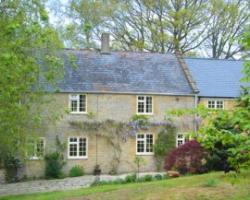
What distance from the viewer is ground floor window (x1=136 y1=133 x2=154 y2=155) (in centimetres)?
3572

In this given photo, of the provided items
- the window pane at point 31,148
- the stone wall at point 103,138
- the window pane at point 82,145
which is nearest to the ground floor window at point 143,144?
the stone wall at point 103,138

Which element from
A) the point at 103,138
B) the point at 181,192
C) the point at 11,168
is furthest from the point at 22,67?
the point at 103,138

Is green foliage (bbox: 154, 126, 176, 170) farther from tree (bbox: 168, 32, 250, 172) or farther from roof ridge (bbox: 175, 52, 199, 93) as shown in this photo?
tree (bbox: 168, 32, 250, 172)

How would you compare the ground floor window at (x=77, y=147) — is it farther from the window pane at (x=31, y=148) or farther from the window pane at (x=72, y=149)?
the window pane at (x=31, y=148)

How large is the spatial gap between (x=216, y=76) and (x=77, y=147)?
40.4 ft

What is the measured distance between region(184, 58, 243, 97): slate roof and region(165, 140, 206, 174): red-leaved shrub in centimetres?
1062

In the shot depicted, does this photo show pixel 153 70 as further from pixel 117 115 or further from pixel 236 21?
pixel 236 21

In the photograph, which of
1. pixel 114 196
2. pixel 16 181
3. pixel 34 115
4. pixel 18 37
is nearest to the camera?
pixel 114 196

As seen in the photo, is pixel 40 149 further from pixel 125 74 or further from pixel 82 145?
pixel 125 74

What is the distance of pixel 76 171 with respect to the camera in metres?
33.6

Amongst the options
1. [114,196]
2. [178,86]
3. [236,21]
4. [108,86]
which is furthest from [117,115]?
[236,21]

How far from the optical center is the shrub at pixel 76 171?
33.4m

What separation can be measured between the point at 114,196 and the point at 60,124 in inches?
704

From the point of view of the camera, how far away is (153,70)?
3862cm
